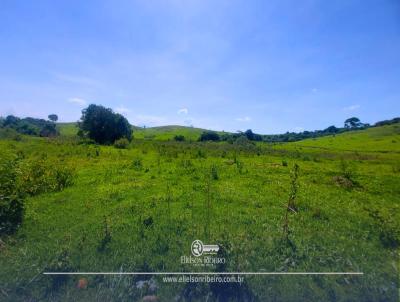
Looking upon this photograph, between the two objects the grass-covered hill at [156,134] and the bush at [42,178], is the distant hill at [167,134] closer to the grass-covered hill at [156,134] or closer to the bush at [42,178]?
the grass-covered hill at [156,134]

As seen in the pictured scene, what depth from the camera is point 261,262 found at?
556 centimetres

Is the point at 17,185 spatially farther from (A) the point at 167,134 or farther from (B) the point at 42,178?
(A) the point at 167,134

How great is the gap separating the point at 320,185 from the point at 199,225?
6.39 metres

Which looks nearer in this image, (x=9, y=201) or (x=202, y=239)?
(x=202, y=239)

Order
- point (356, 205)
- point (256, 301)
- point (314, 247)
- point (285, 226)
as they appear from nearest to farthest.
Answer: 1. point (256, 301)
2. point (314, 247)
3. point (285, 226)
4. point (356, 205)

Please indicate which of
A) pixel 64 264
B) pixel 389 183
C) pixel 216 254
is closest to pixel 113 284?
pixel 64 264

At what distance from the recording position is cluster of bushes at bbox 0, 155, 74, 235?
22.3 ft

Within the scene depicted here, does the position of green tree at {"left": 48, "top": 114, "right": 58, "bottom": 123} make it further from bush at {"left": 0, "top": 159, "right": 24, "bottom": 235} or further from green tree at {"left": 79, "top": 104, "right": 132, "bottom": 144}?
bush at {"left": 0, "top": 159, "right": 24, "bottom": 235}

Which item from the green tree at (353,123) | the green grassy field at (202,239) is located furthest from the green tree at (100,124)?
the green tree at (353,123)

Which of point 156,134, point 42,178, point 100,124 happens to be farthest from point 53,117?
point 42,178

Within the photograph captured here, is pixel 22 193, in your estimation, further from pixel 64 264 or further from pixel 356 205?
pixel 356 205

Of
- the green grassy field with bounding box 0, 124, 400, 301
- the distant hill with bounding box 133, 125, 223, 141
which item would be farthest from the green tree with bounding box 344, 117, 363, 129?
the green grassy field with bounding box 0, 124, 400, 301

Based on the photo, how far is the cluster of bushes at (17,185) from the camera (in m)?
6.80

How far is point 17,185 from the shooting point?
7711mm
